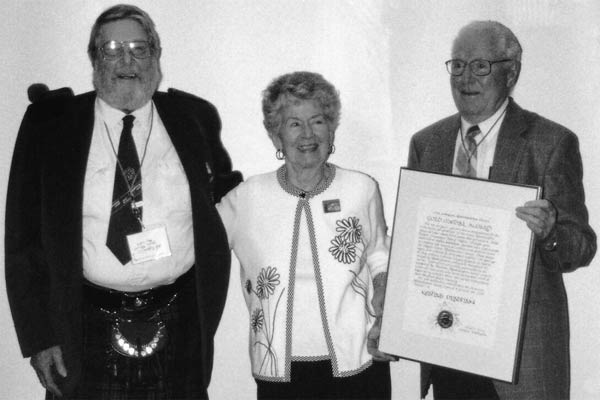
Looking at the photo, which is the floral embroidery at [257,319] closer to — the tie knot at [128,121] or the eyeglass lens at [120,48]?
the tie knot at [128,121]

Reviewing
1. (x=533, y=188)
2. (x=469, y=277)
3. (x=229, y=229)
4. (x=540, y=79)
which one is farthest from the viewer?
(x=540, y=79)

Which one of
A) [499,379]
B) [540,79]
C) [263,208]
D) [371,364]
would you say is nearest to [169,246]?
[263,208]

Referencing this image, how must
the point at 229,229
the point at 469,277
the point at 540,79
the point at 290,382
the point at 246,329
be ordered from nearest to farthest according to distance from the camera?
1. the point at 469,277
2. the point at 290,382
3. the point at 229,229
4. the point at 540,79
5. the point at 246,329

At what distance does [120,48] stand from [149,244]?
721 millimetres

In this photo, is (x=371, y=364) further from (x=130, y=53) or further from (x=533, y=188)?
(x=130, y=53)

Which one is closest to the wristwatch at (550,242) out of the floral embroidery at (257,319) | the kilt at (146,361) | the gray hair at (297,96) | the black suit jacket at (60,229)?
the gray hair at (297,96)

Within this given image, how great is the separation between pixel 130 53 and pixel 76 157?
0.43 metres

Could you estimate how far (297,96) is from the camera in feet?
8.12

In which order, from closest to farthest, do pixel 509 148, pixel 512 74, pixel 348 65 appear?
pixel 509 148
pixel 512 74
pixel 348 65

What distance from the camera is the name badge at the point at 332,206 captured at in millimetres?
2459

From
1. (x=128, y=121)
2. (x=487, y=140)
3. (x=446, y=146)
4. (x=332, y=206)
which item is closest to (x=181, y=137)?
(x=128, y=121)

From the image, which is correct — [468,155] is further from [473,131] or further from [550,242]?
[550,242]

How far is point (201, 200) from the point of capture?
248cm

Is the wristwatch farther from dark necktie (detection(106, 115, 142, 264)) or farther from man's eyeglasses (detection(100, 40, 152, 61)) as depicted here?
man's eyeglasses (detection(100, 40, 152, 61))
